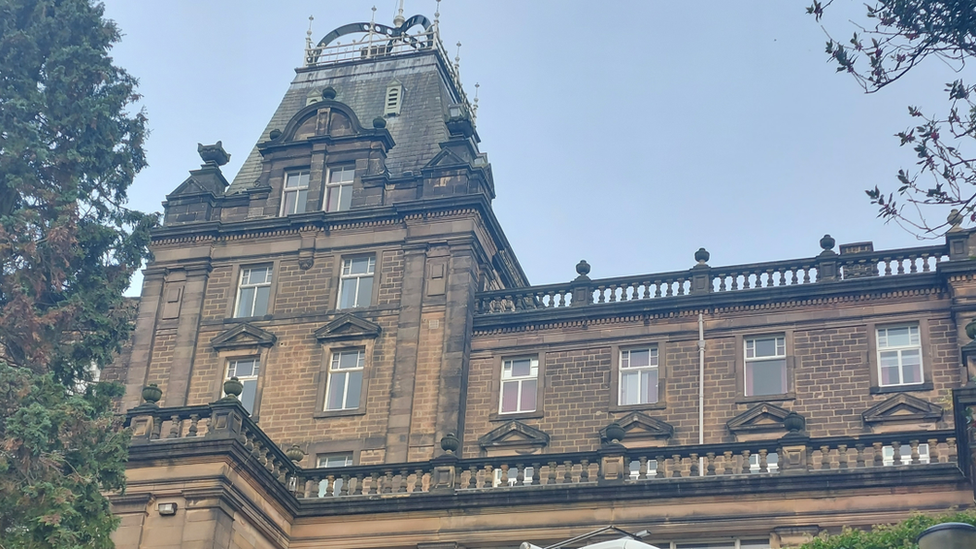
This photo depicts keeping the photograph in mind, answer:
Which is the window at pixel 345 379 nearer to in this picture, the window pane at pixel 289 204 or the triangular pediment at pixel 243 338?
the triangular pediment at pixel 243 338

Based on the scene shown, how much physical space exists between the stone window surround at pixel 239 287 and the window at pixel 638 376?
992 cm

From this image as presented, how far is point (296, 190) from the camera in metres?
41.9

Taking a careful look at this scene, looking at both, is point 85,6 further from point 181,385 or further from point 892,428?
point 892,428

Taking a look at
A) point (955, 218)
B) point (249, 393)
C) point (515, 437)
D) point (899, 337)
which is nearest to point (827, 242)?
point (899, 337)

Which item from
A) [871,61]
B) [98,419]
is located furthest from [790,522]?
[871,61]

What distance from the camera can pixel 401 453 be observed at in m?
36.0

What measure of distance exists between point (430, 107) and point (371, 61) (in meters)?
4.06

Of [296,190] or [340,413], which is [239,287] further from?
[340,413]

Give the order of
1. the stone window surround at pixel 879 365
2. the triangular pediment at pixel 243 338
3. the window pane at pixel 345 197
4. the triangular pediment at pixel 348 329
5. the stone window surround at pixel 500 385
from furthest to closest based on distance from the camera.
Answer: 1. the window pane at pixel 345 197
2. the triangular pediment at pixel 243 338
3. the triangular pediment at pixel 348 329
4. the stone window surround at pixel 500 385
5. the stone window surround at pixel 879 365

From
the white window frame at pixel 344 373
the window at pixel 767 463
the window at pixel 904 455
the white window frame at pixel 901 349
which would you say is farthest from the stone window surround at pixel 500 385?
the window at pixel 904 455

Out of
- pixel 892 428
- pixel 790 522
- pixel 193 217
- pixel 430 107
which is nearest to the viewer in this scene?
pixel 790 522

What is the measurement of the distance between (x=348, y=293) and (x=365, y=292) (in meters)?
0.51

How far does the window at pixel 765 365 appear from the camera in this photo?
35.9 m

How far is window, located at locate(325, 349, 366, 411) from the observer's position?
37.6 metres
